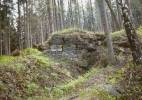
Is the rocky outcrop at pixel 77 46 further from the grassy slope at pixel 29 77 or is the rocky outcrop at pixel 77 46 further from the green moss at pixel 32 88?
the green moss at pixel 32 88

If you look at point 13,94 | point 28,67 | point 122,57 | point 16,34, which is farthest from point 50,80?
point 16,34

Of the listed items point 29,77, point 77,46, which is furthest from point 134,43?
point 77,46

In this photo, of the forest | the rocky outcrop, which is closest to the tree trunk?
the forest

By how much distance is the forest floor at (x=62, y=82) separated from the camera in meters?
8.17

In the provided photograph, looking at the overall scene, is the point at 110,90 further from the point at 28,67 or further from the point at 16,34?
the point at 16,34

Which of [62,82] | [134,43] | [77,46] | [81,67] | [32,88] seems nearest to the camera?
[134,43]

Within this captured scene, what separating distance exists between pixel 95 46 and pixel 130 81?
12120 millimetres

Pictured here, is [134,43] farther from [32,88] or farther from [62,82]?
[62,82]

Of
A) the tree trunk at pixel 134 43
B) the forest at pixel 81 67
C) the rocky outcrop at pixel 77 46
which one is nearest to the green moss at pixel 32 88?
the forest at pixel 81 67

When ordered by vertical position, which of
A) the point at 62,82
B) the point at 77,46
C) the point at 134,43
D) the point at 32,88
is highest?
the point at 134,43

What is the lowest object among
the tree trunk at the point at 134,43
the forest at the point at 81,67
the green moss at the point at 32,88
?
the green moss at the point at 32,88

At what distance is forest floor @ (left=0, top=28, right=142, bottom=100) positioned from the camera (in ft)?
26.8

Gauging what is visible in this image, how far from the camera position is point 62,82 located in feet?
49.1

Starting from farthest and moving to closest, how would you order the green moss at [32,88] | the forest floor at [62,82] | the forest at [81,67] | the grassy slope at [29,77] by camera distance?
the green moss at [32,88] < the grassy slope at [29,77] < the forest at [81,67] < the forest floor at [62,82]
